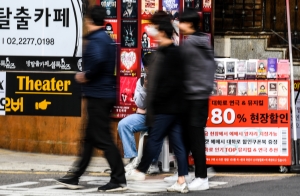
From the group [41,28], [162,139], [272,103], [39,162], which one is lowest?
[39,162]

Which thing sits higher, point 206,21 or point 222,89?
point 206,21

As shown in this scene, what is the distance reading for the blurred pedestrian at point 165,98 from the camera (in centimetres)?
845

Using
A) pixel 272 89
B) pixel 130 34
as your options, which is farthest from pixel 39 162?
pixel 272 89

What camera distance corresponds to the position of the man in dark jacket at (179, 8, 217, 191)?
340 inches

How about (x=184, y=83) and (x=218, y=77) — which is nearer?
(x=184, y=83)

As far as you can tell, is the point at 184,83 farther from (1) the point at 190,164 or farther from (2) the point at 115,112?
(2) the point at 115,112

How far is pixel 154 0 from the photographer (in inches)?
433

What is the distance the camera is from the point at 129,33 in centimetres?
1105

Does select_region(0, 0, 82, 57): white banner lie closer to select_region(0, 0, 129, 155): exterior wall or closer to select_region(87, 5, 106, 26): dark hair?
select_region(0, 0, 129, 155): exterior wall

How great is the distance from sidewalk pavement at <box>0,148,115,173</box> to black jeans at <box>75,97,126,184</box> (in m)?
1.76

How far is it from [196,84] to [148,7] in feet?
8.67

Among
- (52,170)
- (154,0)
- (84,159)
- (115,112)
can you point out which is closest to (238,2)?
(154,0)

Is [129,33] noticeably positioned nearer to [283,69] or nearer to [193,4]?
[193,4]

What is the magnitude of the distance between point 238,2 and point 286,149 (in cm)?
305
